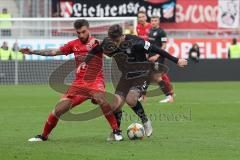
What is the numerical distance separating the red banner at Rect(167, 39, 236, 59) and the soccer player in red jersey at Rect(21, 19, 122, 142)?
854 inches

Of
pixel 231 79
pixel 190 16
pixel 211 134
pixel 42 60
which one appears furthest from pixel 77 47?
pixel 190 16

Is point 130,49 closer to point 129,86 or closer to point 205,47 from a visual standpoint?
point 129,86

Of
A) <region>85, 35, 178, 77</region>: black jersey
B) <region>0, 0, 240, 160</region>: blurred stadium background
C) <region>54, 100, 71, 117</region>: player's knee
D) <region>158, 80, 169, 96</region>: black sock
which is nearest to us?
<region>0, 0, 240, 160</region>: blurred stadium background

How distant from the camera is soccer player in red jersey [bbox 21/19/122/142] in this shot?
1262 centimetres

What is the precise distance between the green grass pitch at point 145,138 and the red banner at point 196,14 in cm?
1511

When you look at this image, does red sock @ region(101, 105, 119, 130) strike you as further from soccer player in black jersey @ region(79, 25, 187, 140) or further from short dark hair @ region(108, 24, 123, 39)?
short dark hair @ region(108, 24, 123, 39)

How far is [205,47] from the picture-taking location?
3503 centimetres

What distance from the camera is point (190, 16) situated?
38.0 meters

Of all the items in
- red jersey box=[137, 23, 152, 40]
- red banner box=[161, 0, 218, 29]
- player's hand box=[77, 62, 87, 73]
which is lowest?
red banner box=[161, 0, 218, 29]

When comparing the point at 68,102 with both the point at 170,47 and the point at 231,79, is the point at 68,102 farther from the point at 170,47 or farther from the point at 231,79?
the point at 170,47

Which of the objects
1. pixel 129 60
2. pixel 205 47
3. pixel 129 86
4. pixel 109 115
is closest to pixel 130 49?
pixel 129 60

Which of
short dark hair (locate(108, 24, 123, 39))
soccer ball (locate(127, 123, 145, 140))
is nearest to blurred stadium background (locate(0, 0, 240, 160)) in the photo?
soccer ball (locate(127, 123, 145, 140))

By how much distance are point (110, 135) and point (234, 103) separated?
8250 mm

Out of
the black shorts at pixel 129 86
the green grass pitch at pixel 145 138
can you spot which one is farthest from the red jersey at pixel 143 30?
the black shorts at pixel 129 86
